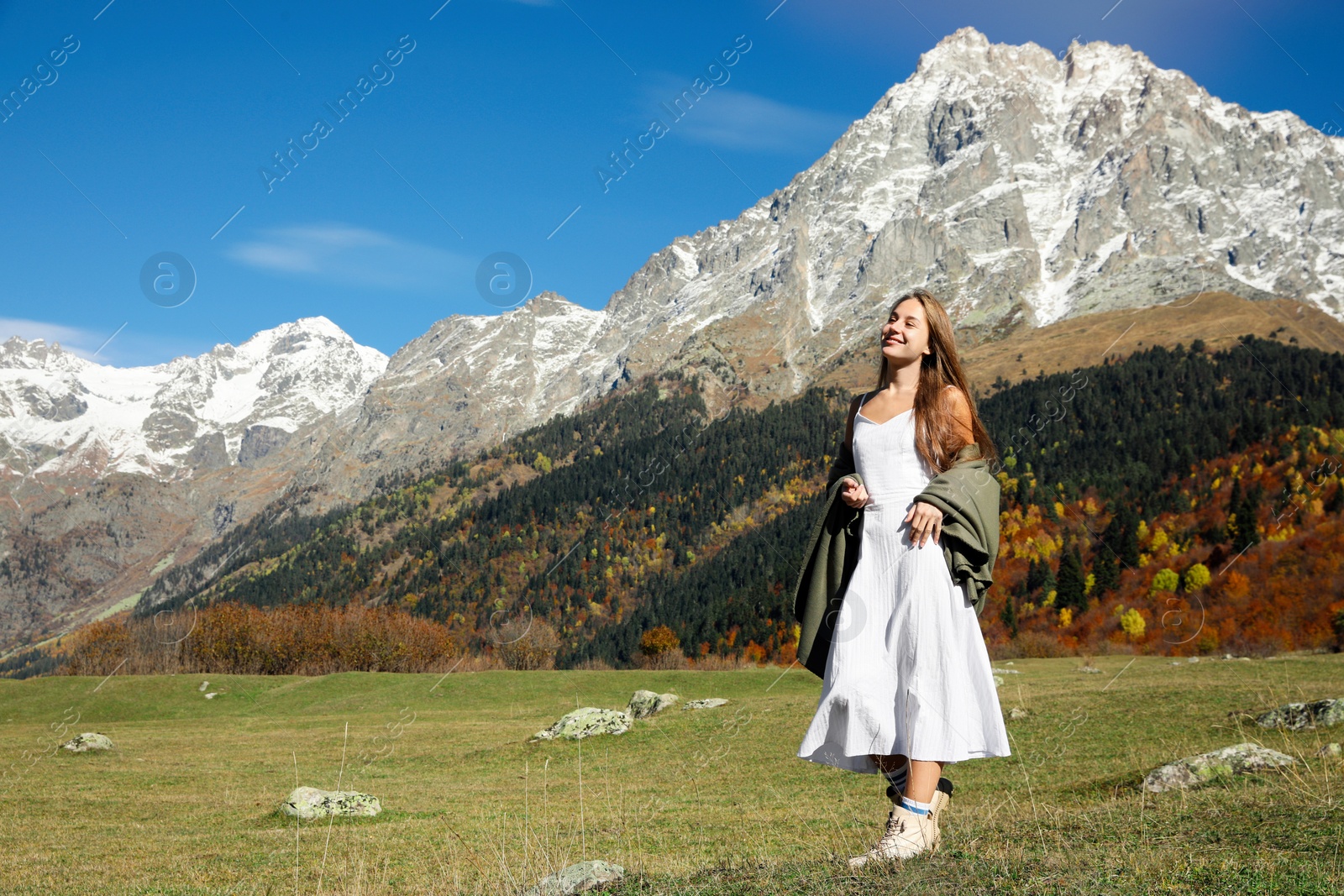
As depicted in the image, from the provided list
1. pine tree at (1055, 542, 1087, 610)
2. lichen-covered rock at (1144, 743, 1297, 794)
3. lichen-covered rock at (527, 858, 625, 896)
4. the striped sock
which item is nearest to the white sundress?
the striped sock

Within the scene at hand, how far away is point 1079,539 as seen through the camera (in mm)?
129500

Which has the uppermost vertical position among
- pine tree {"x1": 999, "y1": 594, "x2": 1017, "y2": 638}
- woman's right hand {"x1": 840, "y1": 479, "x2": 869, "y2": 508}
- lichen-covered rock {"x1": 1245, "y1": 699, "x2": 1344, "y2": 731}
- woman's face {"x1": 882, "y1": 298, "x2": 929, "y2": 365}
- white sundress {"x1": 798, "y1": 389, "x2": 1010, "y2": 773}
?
woman's face {"x1": 882, "y1": 298, "x2": 929, "y2": 365}

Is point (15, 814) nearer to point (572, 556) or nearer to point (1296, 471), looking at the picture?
point (1296, 471)

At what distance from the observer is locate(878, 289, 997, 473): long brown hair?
5.71 m

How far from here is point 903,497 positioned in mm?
5676

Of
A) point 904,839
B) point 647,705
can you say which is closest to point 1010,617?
point 647,705

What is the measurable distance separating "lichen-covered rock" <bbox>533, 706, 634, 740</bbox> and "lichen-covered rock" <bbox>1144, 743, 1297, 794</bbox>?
20344 mm

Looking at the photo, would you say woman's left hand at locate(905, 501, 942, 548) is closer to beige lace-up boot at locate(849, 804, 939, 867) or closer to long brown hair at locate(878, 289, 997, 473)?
long brown hair at locate(878, 289, 997, 473)

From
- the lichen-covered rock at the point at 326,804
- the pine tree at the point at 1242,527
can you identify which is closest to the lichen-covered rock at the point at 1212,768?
the lichen-covered rock at the point at 326,804

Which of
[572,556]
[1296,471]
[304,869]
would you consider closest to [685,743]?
[304,869]

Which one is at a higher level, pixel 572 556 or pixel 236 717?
pixel 572 556

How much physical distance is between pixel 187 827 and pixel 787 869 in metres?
13.4

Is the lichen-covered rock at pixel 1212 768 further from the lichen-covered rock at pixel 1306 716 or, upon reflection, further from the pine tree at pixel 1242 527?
the pine tree at pixel 1242 527

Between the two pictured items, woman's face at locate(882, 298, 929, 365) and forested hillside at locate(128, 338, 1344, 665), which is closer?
woman's face at locate(882, 298, 929, 365)
